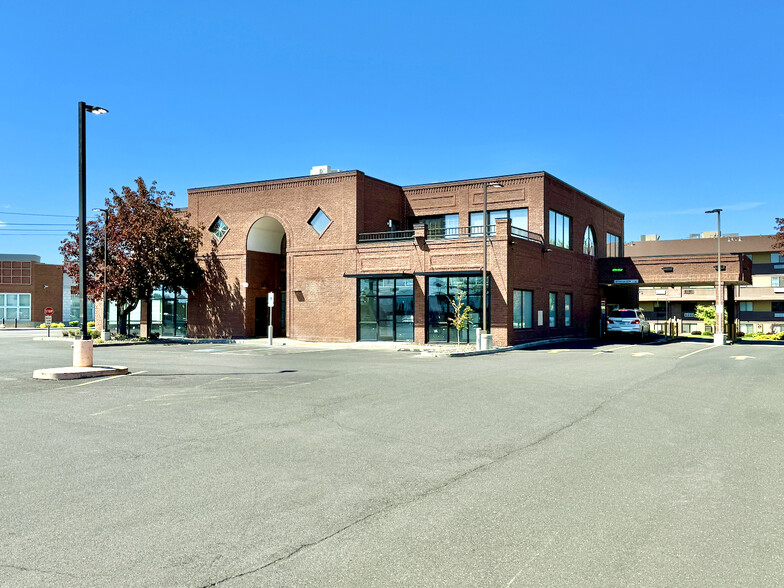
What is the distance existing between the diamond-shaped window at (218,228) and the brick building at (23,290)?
4918cm

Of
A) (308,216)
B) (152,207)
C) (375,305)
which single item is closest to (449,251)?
(375,305)

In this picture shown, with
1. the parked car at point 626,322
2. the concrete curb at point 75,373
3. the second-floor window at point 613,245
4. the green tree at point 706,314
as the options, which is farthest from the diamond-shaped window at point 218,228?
the green tree at point 706,314

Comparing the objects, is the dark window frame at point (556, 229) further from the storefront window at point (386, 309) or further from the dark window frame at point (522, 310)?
the storefront window at point (386, 309)

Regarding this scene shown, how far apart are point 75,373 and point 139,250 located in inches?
882

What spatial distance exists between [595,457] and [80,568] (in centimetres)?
587

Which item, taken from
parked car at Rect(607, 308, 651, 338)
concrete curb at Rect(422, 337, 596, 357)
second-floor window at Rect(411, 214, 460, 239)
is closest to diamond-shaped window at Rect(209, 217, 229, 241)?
second-floor window at Rect(411, 214, 460, 239)

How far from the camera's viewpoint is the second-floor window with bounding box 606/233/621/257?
50644mm

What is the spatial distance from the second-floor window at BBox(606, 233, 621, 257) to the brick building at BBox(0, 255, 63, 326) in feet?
213

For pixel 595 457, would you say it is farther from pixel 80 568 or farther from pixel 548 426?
pixel 80 568

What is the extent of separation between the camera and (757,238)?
79.8 meters

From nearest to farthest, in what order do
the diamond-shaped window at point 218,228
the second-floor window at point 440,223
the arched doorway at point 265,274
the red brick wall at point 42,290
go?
the arched doorway at point 265,274
the second-floor window at point 440,223
the diamond-shaped window at point 218,228
the red brick wall at point 42,290

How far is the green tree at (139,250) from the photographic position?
37594 mm

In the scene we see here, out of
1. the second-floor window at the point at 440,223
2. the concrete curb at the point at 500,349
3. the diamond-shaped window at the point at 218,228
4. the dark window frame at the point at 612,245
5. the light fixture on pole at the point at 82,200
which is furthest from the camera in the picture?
the dark window frame at the point at 612,245

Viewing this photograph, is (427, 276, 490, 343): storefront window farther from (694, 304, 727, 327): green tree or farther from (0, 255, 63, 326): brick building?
(0, 255, 63, 326): brick building
